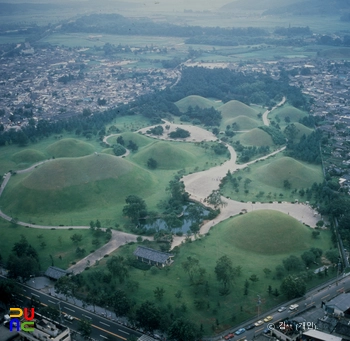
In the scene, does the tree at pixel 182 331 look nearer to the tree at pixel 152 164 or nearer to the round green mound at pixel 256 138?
the tree at pixel 152 164

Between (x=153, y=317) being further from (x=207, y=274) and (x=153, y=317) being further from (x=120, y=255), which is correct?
(x=120, y=255)

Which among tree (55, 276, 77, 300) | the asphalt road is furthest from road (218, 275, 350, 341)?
tree (55, 276, 77, 300)

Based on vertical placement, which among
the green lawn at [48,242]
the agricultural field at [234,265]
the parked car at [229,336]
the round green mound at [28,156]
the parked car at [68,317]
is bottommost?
the green lawn at [48,242]

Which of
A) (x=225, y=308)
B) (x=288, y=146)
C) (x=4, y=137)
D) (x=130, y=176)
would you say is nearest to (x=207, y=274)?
(x=225, y=308)

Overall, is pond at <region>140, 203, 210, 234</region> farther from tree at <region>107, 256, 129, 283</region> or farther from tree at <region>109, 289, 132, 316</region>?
tree at <region>109, 289, 132, 316</region>

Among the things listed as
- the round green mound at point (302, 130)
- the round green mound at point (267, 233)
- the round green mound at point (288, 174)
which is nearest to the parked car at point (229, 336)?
the round green mound at point (267, 233)

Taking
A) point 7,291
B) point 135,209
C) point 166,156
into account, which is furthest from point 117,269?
point 166,156
